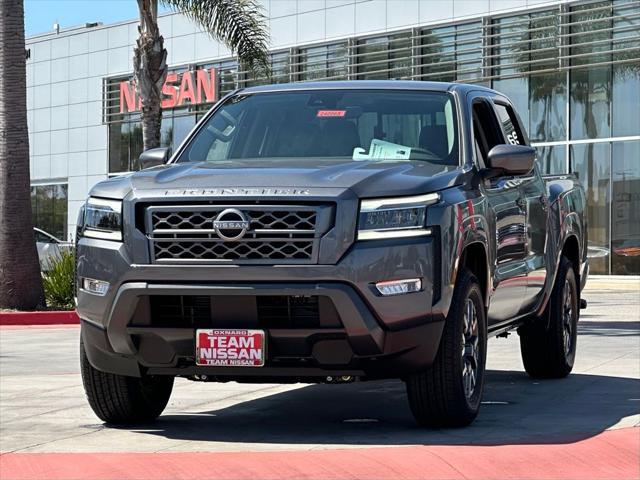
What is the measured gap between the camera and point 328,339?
23.7ft

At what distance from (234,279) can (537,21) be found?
2828 centimetres

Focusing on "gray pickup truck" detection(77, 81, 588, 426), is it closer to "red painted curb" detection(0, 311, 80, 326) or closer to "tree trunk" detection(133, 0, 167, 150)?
"red painted curb" detection(0, 311, 80, 326)

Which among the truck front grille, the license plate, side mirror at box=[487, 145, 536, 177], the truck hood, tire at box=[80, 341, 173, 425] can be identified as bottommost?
tire at box=[80, 341, 173, 425]

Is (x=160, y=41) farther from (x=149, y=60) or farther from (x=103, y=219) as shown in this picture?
(x=103, y=219)

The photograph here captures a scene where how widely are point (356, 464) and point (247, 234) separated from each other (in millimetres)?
1342

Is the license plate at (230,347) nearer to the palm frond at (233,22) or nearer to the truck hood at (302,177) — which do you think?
the truck hood at (302,177)

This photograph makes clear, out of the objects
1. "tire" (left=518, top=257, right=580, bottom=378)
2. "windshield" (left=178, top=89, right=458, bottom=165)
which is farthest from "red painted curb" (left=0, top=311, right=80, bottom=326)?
"windshield" (left=178, top=89, right=458, bottom=165)

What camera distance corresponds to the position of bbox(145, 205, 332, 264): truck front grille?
23.5 ft

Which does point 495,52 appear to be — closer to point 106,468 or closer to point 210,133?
point 210,133

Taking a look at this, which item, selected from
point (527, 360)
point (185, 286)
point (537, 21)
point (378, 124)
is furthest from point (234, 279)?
point (537, 21)

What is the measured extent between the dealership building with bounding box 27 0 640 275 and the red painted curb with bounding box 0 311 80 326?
1567 centimetres

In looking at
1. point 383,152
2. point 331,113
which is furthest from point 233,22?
point 383,152

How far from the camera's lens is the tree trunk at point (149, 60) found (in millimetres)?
23141

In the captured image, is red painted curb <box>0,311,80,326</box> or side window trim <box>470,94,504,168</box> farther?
red painted curb <box>0,311,80,326</box>
